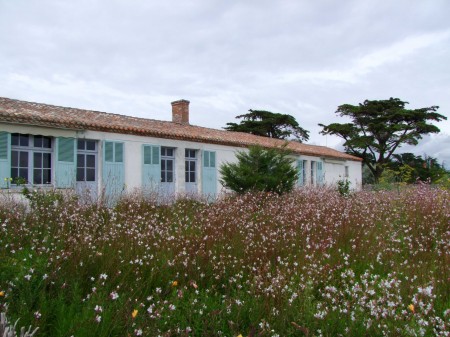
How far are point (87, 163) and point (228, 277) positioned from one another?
32.0ft

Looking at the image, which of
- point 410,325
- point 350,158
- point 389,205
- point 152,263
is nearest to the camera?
point 410,325

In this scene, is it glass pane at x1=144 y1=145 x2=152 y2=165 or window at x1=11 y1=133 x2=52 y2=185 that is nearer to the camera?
window at x1=11 y1=133 x2=52 y2=185

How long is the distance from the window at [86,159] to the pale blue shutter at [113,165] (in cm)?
35

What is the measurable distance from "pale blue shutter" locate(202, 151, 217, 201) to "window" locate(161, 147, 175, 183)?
1.50 m

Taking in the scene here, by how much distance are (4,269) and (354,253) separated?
3.73 metres

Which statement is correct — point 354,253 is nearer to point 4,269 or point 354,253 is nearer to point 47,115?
point 4,269

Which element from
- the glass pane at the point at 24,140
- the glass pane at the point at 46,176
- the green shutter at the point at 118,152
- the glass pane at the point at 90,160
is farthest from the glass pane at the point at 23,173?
the green shutter at the point at 118,152

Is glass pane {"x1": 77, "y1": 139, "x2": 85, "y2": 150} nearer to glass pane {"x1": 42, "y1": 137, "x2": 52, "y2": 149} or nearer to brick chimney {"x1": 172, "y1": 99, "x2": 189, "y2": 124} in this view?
glass pane {"x1": 42, "y1": 137, "x2": 52, "y2": 149}

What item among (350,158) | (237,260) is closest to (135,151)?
(237,260)

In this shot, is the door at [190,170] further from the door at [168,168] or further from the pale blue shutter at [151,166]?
the pale blue shutter at [151,166]

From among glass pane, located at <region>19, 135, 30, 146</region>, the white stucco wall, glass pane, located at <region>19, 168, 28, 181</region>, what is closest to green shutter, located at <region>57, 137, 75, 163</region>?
the white stucco wall

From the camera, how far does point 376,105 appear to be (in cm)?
3634

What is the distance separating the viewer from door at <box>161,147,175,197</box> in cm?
1506

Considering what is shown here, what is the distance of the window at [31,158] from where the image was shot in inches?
433
